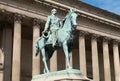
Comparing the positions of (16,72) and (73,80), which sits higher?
(16,72)

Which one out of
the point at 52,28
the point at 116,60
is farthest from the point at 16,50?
the point at 116,60

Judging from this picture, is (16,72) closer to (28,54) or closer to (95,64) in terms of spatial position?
(28,54)

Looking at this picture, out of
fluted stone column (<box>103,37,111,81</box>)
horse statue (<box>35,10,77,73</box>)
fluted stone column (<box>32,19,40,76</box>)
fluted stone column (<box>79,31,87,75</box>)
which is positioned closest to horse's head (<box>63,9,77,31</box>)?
horse statue (<box>35,10,77,73</box>)

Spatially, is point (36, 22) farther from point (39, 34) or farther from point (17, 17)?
point (17, 17)

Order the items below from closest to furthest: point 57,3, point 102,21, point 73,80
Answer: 1. point 73,80
2. point 57,3
3. point 102,21

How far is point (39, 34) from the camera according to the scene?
33.7 metres

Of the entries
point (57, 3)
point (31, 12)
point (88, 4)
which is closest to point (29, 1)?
point (31, 12)

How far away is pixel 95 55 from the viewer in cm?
3853

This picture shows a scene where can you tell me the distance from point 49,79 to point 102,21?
26.9 m

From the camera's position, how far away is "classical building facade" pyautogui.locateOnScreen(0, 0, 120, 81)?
Result: 3188 cm

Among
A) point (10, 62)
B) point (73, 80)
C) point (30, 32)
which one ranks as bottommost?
point (73, 80)

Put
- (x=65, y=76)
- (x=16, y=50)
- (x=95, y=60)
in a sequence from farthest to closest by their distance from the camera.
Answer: (x=95, y=60) < (x=16, y=50) < (x=65, y=76)

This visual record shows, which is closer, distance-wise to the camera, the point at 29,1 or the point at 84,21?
the point at 29,1

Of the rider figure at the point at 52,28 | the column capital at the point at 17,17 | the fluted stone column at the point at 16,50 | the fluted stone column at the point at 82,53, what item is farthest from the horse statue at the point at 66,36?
the fluted stone column at the point at 82,53
